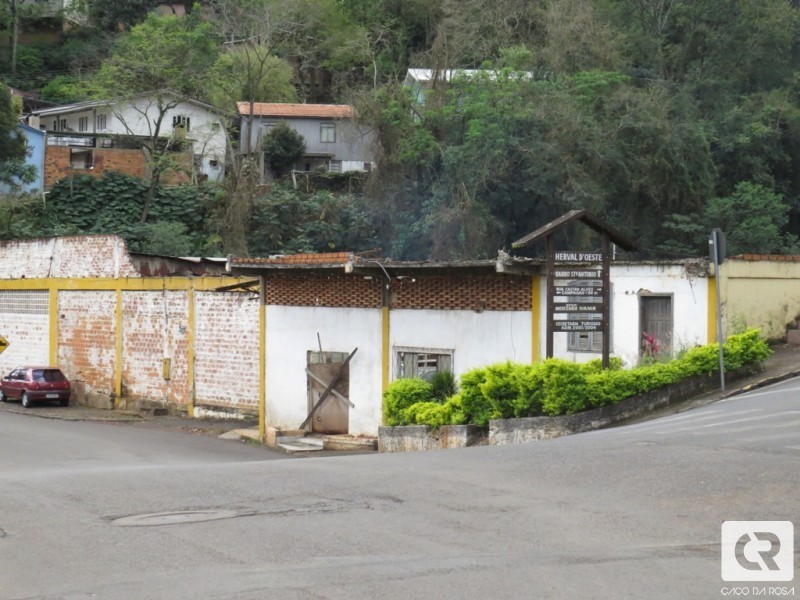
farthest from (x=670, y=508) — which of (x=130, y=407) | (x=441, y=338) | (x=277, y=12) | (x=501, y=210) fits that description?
(x=277, y=12)

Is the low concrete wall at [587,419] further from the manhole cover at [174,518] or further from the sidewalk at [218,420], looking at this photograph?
the manhole cover at [174,518]

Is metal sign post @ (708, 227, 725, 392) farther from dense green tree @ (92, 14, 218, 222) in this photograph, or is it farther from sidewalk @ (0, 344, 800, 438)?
dense green tree @ (92, 14, 218, 222)

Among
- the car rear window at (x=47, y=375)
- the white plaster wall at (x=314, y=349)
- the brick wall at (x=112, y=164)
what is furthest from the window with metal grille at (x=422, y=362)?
the brick wall at (x=112, y=164)

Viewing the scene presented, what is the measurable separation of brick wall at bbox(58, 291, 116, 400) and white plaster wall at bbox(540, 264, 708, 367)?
18.0 m

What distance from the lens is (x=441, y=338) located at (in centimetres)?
2319

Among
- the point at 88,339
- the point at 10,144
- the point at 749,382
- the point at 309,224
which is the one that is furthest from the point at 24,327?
the point at 749,382

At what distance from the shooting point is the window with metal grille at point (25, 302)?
130ft

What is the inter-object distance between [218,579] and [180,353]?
2508 cm

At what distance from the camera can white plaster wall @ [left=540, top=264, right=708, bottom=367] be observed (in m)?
21.6

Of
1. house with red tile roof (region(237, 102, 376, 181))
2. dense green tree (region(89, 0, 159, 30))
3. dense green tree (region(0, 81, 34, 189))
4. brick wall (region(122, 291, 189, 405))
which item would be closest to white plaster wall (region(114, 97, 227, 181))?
house with red tile roof (region(237, 102, 376, 181))

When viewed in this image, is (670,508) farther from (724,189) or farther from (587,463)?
(724,189)

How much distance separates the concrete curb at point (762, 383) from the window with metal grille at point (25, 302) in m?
26.9

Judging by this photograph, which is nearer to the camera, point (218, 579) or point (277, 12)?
point (218, 579)

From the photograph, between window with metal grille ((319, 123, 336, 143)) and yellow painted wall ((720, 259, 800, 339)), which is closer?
yellow painted wall ((720, 259, 800, 339))
